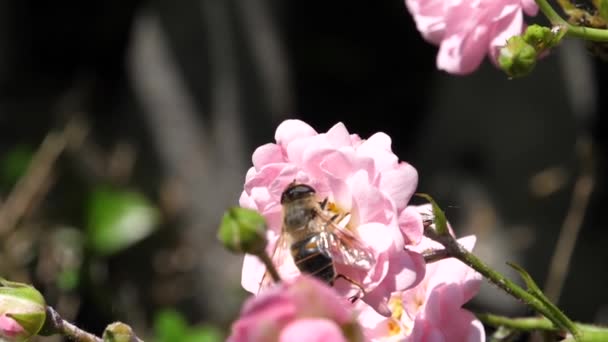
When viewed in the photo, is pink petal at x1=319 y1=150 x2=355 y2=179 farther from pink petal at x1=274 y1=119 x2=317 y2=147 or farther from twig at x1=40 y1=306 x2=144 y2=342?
twig at x1=40 y1=306 x2=144 y2=342

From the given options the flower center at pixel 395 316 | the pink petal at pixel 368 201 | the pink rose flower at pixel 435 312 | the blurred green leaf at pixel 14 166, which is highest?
the pink petal at pixel 368 201

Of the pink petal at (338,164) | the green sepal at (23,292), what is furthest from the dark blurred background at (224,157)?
the pink petal at (338,164)

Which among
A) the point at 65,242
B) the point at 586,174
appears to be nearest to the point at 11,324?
the point at 65,242

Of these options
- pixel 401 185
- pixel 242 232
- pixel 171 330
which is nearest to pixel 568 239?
pixel 171 330

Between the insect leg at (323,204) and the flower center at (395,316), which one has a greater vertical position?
the insect leg at (323,204)

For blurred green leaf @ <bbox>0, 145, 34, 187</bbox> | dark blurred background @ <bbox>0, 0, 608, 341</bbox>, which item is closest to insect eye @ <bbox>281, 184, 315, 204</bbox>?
dark blurred background @ <bbox>0, 0, 608, 341</bbox>

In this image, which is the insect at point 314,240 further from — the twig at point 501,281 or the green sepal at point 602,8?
the green sepal at point 602,8
